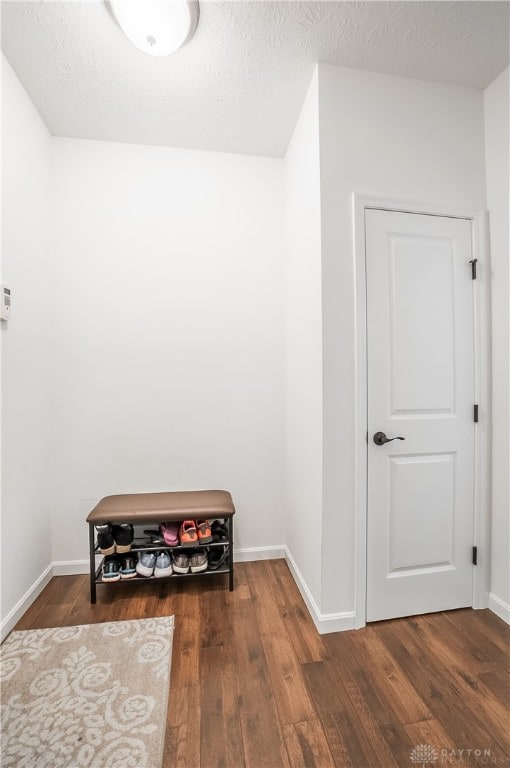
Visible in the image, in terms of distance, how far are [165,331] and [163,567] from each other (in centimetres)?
150

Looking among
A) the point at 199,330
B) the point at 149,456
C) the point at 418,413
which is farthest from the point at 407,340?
the point at 149,456

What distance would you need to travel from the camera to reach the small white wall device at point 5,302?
1792mm

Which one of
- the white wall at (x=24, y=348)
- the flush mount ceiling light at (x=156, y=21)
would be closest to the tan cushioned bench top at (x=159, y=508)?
the white wall at (x=24, y=348)

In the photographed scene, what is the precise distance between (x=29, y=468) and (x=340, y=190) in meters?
2.32

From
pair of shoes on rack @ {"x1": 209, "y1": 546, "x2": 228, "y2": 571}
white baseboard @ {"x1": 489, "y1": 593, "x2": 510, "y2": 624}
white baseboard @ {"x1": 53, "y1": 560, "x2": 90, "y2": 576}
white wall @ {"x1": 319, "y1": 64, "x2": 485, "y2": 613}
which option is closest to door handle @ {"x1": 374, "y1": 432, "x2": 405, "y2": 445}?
white wall @ {"x1": 319, "y1": 64, "x2": 485, "y2": 613}

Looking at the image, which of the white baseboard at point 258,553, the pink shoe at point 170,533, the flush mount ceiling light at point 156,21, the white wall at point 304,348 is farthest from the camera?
Result: the white baseboard at point 258,553

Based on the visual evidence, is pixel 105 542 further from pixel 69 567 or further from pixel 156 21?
pixel 156 21

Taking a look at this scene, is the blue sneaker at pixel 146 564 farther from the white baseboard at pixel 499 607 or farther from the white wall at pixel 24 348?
the white baseboard at pixel 499 607

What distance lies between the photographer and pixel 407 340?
192 centimetres

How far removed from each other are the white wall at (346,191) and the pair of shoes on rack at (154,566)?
94 cm

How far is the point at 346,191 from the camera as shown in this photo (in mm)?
1850

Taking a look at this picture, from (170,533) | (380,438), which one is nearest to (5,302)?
(170,533)

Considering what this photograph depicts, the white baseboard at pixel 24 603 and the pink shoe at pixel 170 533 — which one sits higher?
the pink shoe at pixel 170 533

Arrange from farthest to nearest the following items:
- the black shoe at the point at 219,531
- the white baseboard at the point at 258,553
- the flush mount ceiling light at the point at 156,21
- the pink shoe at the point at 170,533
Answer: the white baseboard at the point at 258,553
the black shoe at the point at 219,531
the pink shoe at the point at 170,533
the flush mount ceiling light at the point at 156,21
